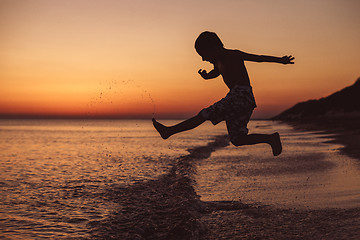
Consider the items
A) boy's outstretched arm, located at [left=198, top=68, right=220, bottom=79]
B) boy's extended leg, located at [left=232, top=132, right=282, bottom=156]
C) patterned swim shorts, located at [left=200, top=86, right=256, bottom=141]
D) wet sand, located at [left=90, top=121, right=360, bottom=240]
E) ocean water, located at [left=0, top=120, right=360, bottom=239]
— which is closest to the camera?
wet sand, located at [left=90, top=121, right=360, bottom=240]

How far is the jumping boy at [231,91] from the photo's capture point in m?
4.69

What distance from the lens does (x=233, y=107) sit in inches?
186

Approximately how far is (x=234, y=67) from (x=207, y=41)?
0.57m

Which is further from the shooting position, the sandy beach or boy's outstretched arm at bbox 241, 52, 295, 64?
boy's outstretched arm at bbox 241, 52, 295, 64

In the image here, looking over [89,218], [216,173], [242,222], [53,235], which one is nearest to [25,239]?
[53,235]

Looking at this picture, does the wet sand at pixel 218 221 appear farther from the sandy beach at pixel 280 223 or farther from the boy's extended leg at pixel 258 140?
the boy's extended leg at pixel 258 140

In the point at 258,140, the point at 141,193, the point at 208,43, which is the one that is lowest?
the point at 141,193

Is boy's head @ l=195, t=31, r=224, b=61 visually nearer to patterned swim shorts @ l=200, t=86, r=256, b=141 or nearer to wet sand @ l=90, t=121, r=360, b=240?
patterned swim shorts @ l=200, t=86, r=256, b=141

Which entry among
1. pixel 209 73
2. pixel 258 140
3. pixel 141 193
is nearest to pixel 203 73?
pixel 209 73

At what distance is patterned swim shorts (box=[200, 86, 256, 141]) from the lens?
4672mm

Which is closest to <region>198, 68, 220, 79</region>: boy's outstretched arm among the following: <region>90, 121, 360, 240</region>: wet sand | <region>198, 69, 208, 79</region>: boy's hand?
<region>198, 69, 208, 79</region>: boy's hand

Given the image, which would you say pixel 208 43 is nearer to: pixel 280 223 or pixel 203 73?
pixel 203 73

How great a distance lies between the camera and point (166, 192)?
26.8 feet

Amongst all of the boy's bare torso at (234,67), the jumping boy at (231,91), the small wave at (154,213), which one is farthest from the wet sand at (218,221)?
the boy's bare torso at (234,67)
